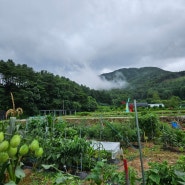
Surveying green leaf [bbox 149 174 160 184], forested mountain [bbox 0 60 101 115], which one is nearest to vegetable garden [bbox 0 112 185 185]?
green leaf [bbox 149 174 160 184]

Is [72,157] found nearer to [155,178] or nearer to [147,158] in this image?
[155,178]

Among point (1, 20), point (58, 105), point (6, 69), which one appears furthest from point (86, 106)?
point (1, 20)

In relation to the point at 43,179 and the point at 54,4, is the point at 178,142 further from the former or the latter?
the point at 54,4

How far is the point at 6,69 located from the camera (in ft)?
91.1

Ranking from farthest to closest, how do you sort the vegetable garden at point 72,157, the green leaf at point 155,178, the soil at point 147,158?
the soil at point 147,158
the green leaf at point 155,178
the vegetable garden at point 72,157

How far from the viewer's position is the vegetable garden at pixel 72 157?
3.72ft

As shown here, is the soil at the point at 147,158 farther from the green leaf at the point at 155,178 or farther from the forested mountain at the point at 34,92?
the forested mountain at the point at 34,92

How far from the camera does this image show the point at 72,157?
273 cm

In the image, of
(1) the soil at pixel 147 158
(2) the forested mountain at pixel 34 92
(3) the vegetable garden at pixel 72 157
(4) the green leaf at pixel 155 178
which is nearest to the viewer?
(3) the vegetable garden at pixel 72 157

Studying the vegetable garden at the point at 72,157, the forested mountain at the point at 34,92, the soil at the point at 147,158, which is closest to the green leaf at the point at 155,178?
the vegetable garden at the point at 72,157

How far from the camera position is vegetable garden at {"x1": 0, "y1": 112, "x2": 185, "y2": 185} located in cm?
113

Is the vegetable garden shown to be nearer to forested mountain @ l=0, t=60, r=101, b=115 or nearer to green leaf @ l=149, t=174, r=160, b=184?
green leaf @ l=149, t=174, r=160, b=184

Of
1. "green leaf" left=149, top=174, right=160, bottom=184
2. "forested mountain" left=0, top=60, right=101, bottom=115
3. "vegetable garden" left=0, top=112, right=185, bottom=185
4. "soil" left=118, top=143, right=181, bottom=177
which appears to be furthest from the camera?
"forested mountain" left=0, top=60, right=101, bottom=115

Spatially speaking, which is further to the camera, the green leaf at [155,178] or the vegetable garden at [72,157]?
the green leaf at [155,178]
